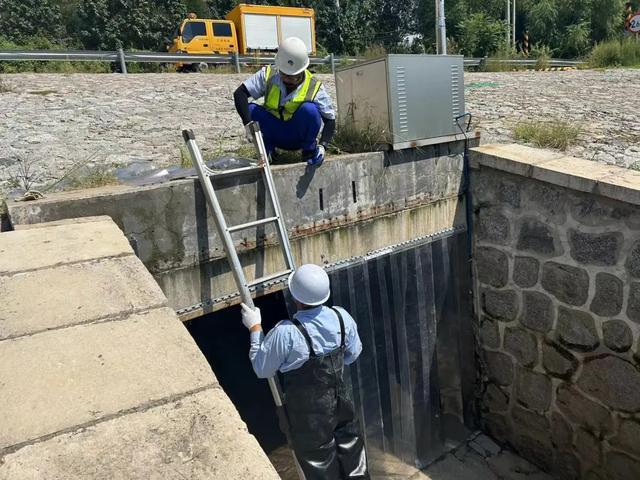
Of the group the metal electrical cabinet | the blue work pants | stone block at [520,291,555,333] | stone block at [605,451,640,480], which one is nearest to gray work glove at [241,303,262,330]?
the blue work pants

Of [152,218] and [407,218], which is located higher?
[152,218]

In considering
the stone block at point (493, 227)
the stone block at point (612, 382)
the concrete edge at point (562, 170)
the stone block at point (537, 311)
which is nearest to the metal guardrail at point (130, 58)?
the concrete edge at point (562, 170)

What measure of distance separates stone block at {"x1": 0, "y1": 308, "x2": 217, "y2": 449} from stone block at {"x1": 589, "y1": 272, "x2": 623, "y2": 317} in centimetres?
376

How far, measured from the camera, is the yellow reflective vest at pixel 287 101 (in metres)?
3.96

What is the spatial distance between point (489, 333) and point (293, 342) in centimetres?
318

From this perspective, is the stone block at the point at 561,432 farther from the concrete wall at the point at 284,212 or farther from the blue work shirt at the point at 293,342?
the blue work shirt at the point at 293,342

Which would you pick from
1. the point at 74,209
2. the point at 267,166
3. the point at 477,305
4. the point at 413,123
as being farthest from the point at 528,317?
the point at 74,209

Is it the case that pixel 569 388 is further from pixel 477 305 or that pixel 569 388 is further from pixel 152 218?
pixel 152 218

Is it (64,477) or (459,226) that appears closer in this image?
(64,477)

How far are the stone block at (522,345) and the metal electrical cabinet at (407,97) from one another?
2128 mm

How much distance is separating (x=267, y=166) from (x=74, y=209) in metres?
1.33

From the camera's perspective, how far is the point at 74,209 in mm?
3109

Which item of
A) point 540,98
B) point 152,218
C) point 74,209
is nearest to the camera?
point 74,209

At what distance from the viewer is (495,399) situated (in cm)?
557
